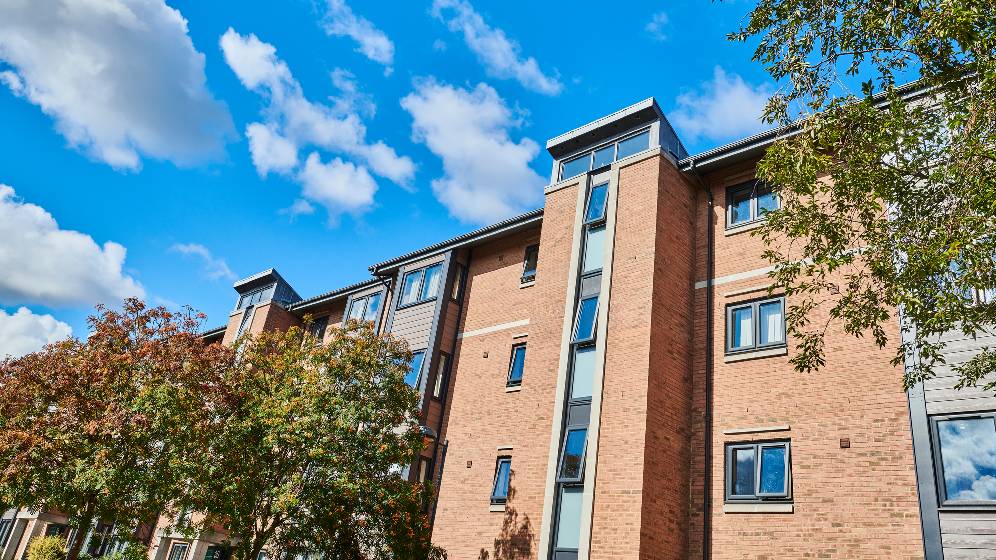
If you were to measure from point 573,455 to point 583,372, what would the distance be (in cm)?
203

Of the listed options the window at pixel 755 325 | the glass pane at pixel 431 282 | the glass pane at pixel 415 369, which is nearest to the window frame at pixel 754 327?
the window at pixel 755 325

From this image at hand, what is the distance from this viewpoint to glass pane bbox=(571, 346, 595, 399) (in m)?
16.7

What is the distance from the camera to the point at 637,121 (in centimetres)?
1978

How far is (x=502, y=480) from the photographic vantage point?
18.3m

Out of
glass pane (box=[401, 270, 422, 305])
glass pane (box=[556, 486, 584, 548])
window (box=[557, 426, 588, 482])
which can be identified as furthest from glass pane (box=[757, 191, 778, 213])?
glass pane (box=[401, 270, 422, 305])

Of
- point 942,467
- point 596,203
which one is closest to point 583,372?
point 596,203

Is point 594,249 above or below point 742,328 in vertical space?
above

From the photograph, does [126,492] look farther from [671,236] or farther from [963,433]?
[963,433]

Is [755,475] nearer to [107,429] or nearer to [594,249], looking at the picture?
[594,249]

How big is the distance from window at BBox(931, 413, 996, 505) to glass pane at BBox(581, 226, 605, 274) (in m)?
8.41

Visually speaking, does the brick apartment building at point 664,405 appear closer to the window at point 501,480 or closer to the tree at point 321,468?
the window at point 501,480

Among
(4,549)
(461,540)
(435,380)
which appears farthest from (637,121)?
(4,549)

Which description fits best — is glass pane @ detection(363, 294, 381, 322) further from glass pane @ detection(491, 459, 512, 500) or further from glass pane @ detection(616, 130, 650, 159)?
glass pane @ detection(616, 130, 650, 159)

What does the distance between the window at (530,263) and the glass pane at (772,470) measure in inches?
376
